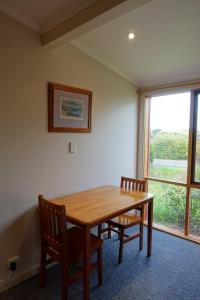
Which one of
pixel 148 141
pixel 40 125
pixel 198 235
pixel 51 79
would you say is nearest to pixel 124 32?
pixel 51 79

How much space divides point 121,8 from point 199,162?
228 cm

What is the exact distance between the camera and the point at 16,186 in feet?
6.81

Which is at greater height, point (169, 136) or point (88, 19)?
point (88, 19)

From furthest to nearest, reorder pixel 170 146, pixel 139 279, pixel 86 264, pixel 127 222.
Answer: pixel 170 146
pixel 127 222
pixel 139 279
pixel 86 264

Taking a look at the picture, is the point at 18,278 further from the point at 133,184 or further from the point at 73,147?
the point at 133,184

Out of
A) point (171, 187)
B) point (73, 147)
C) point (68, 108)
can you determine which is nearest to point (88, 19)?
point (68, 108)

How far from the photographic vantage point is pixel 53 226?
189 cm

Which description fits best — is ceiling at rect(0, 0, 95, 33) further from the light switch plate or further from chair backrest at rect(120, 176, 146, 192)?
chair backrest at rect(120, 176, 146, 192)

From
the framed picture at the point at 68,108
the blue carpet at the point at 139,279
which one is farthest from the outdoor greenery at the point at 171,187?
the framed picture at the point at 68,108

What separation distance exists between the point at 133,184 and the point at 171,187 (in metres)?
0.78

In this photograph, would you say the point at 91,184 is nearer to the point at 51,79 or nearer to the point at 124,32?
the point at 51,79

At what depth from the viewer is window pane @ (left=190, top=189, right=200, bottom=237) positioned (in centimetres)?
311

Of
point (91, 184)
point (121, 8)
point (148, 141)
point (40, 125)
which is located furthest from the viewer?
point (148, 141)

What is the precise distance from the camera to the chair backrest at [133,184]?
2.83 m
